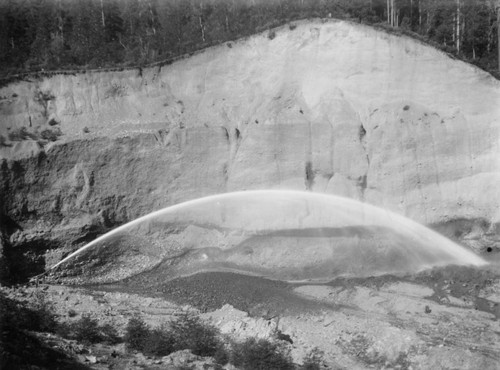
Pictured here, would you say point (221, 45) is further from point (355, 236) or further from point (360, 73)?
point (355, 236)

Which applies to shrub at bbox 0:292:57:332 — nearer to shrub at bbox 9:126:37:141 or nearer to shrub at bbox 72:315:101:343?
shrub at bbox 72:315:101:343

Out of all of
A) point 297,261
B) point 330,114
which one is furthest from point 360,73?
point 297,261

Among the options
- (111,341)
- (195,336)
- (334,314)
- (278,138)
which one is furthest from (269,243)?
(111,341)

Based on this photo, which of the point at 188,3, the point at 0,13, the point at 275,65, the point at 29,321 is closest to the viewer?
the point at 29,321

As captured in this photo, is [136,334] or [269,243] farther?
[269,243]

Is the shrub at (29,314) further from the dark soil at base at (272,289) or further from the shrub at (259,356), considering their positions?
the shrub at (259,356)

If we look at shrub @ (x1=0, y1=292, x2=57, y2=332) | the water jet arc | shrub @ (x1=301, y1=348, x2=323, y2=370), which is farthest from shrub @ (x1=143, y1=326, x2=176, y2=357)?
the water jet arc

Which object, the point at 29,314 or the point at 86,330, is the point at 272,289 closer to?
the point at 86,330
